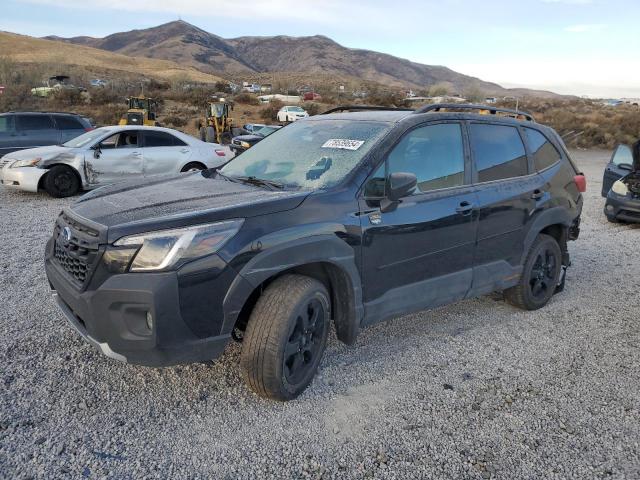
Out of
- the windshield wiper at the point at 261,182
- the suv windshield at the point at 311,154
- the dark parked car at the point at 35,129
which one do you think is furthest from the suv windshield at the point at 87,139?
the windshield wiper at the point at 261,182

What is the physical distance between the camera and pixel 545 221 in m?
4.76

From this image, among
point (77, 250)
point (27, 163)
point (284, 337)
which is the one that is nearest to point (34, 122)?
point (27, 163)

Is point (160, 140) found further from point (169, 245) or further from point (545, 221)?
point (169, 245)

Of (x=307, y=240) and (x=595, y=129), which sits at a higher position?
(x=595, y=129)

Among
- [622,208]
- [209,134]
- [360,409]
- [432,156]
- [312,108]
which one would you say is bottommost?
[360,409]

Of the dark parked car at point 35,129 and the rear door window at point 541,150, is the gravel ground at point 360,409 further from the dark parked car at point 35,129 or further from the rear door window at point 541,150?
the dark parked car at point 35,129

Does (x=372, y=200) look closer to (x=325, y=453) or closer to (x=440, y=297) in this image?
(x=440, y=297)

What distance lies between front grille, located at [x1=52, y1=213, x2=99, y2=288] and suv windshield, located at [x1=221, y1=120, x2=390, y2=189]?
1.29m

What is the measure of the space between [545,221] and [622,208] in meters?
5.35

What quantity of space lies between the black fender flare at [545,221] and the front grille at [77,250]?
351cm

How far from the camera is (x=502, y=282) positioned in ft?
14.7

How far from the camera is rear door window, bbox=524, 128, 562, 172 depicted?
4.81 metres

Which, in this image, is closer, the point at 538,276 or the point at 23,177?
the point at 538,276

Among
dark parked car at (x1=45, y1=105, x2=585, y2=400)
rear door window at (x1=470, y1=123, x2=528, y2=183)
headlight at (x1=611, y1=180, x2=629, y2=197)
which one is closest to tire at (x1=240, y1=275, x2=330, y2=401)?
dark parked car at (x1=45, y1=105, x2=585, y2=400)
